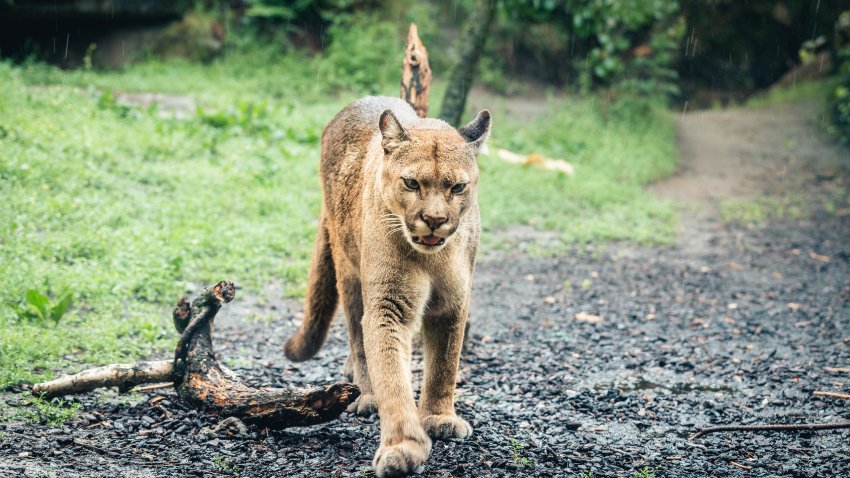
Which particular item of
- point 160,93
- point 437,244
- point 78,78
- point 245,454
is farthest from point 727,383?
point 78,78

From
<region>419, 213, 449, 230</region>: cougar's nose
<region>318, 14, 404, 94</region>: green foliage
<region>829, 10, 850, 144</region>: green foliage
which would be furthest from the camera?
<region>829, 10, 850, 144</region>: green foliage

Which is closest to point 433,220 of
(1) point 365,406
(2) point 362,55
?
(1) point 365,406

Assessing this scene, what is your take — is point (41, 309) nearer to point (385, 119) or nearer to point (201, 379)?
point (201, 379)

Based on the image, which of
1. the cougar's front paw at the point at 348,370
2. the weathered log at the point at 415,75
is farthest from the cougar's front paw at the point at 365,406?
the weathered log at the point at 415,75

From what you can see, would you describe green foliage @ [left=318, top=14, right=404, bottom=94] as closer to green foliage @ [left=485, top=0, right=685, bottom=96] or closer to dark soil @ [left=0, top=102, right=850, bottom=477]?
green foliage @ [left=485, top=0, right=685, bottom=96]

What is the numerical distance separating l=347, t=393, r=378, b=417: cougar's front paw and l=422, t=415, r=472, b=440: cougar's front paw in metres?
0.45

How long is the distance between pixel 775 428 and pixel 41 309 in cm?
487

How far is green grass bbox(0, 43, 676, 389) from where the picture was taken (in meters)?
6.09

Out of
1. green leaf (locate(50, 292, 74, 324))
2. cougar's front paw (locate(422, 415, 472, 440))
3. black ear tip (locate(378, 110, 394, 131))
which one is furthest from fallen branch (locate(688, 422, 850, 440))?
green leaf (locate(50, 292, 74, 324))

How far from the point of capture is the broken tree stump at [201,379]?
14.3 feet

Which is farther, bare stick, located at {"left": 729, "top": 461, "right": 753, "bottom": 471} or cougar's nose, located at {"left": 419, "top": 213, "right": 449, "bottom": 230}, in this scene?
bare stick, located at {"left": 729, "top": 461, "right": 753, "bottom": 471}

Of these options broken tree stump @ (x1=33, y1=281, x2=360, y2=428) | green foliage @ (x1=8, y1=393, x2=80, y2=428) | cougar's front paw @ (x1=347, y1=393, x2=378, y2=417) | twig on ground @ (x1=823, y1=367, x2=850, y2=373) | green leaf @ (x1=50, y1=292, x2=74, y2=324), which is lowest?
cougar's front paw @ (x1=347, y1=393, x2=378, y2=417)

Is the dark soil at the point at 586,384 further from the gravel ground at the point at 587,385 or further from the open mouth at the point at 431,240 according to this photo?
the open mouth at the point at 431,240

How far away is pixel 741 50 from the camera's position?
1883 cm
